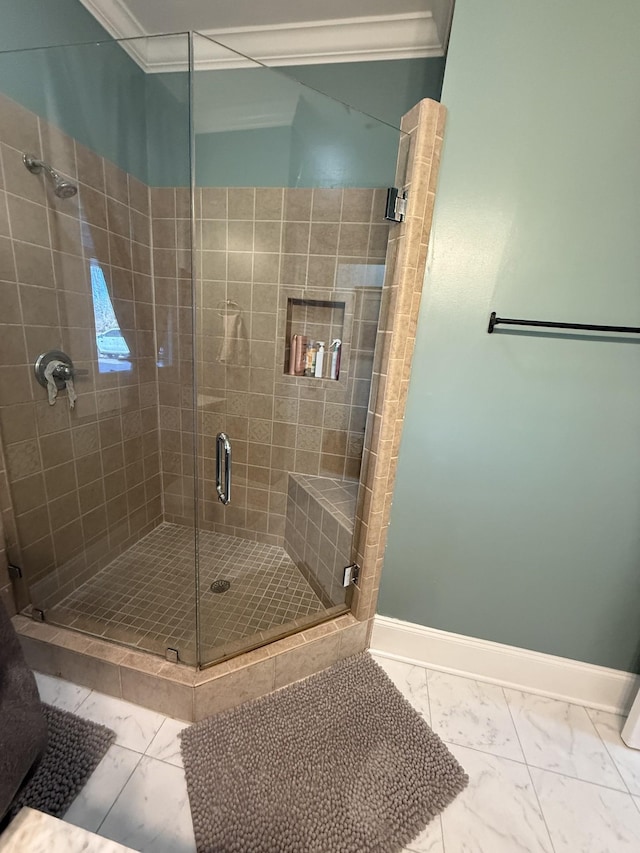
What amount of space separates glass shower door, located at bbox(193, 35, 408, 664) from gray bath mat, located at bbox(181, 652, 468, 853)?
250 mm

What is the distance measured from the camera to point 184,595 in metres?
1.51

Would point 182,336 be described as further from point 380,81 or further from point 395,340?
point 380,81

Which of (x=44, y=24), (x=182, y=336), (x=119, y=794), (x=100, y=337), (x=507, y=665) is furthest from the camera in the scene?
(x=182, y=336)

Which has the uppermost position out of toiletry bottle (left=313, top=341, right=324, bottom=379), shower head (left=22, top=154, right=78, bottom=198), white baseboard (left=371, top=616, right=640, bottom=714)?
shower head (left=22, top=154, right=78, bottom=198)

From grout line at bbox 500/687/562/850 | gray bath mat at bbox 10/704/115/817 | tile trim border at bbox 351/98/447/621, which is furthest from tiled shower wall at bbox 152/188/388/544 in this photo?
grout line at bbox 500/687/562/850

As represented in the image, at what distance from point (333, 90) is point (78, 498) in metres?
2.22

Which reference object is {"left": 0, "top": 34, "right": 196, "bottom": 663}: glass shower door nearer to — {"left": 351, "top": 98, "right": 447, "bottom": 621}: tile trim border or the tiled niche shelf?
the tiled niche shelf

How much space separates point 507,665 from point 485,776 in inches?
15.4

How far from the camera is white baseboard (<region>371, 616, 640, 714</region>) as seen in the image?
1276 mm

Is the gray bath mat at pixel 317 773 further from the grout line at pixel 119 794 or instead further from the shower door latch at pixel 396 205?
the shower door latch at pixel 396 205

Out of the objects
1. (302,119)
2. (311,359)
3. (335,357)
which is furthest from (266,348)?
(302,119)

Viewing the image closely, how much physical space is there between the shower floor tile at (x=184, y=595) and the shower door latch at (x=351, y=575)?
183 mm

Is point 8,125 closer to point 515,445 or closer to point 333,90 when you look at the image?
point 333,90

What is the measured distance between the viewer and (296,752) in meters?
1.07
